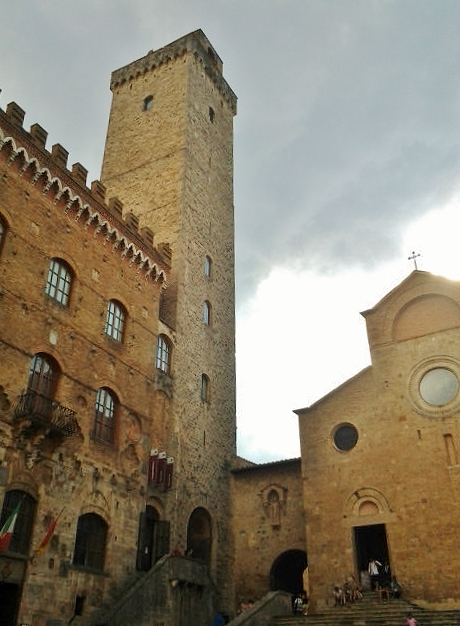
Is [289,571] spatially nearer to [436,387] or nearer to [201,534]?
[201,534]

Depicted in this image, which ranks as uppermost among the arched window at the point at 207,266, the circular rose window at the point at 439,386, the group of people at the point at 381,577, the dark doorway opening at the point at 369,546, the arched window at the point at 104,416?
the arched window at the point at 207,266

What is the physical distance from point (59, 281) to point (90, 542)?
8381mm

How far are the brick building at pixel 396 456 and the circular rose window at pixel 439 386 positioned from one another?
0.12 feet

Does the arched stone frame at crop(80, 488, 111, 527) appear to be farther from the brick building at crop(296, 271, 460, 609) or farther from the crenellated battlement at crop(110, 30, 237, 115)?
the crenellated battlement at crop(110, 30, 237, 115)

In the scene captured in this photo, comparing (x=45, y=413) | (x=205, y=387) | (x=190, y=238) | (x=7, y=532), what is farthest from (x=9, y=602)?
(x=190, y=238)

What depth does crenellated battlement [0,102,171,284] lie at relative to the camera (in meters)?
18.3

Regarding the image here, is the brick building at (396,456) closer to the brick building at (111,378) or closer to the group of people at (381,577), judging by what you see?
the group of people at (381,577)

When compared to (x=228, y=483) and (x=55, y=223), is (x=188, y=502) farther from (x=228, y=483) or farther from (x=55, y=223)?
(x=55, y=223)

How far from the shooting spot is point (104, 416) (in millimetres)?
19766

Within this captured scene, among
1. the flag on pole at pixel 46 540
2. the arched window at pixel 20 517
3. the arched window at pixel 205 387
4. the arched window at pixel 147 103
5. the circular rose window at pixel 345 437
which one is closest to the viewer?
the arched window at pixel 20 517

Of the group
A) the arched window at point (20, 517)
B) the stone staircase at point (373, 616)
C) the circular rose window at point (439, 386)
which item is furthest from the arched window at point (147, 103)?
the stone staircase at point (373, 616)

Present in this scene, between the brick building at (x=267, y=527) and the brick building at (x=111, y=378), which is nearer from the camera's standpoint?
the brick building at (x=111, y=378)

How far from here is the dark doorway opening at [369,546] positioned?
21406 mm

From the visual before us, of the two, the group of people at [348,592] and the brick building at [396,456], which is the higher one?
the brick building at [396,456]
